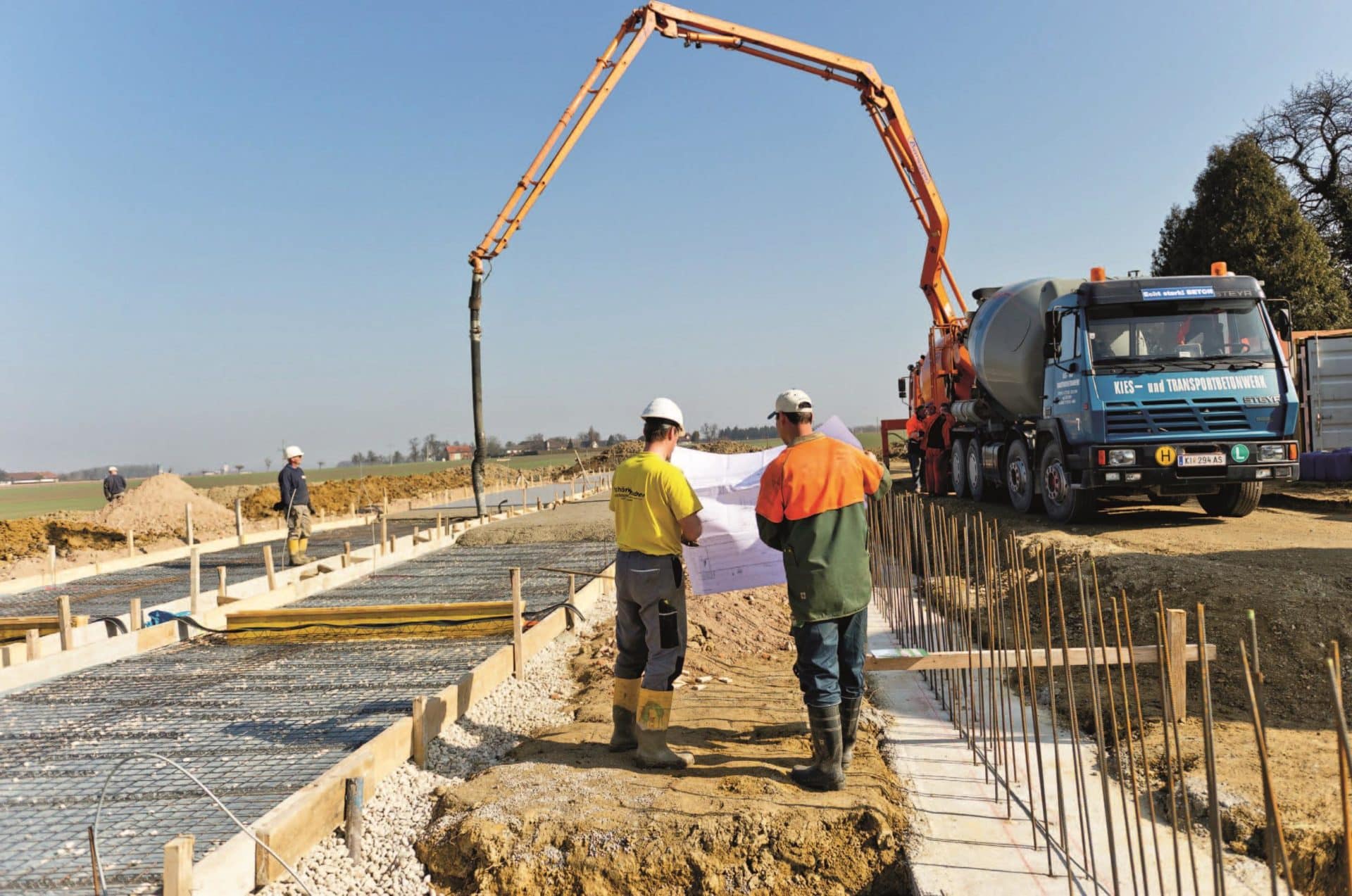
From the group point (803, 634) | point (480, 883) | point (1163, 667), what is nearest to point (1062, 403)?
point (803, 634)

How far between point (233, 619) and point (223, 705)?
212cm

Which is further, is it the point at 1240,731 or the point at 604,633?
the point at 604,633

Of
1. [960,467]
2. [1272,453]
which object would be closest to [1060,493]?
[1272,453]

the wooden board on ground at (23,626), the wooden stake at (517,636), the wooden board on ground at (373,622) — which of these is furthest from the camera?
the wooden board on ground at (23,626)

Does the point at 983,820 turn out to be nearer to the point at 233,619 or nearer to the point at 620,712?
the point at 620,712

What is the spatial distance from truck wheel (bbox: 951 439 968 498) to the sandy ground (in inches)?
143

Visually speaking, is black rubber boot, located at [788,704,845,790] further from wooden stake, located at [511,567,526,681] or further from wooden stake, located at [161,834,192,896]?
wooden stake, located at [511,567,526,681]

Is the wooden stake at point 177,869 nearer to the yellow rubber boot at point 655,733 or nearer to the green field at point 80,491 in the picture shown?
the yellow rubber boot at point 655,733

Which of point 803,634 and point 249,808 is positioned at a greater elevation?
point 803,634

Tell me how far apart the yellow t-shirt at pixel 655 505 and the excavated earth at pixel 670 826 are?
3.29 ft

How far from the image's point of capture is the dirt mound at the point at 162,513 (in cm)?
1834

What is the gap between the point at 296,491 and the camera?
1055 centimetres

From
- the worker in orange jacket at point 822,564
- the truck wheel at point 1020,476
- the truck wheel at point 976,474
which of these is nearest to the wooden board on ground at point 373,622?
the worker in orange jacket at point 822,564

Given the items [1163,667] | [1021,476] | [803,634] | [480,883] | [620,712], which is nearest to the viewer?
[1163,667]
